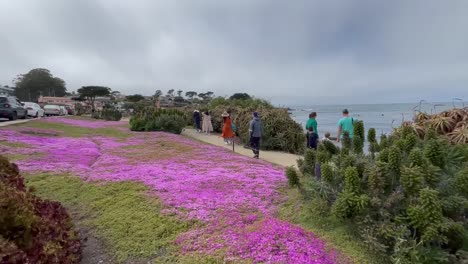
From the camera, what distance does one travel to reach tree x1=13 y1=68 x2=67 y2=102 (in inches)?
3182

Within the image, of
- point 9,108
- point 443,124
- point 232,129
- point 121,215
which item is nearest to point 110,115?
point 9,108

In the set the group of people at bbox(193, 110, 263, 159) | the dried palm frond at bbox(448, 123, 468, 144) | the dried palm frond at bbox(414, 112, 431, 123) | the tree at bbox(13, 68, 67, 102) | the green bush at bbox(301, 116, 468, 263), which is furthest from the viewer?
the tree at bbox(13, 68, 67, 102)

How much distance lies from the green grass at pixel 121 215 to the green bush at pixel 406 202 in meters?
1.74

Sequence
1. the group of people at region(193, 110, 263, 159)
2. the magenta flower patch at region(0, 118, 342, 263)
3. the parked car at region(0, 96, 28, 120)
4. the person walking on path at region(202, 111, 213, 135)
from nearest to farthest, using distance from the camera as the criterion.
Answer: the magenta flower patch at region(0, 118, 342, 263) → the group of people at region(193, 110, 263, 159) → the parked car at region(0, 96, 28, 120) → the person walking on path at region(202, 111, 213, 135)

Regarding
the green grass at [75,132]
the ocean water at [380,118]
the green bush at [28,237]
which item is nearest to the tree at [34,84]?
the ocean water at [380,118]

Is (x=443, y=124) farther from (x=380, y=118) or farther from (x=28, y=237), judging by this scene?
(x=380, y=118)

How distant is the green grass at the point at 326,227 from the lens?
141 inches

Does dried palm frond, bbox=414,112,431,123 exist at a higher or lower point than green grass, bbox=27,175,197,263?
higher

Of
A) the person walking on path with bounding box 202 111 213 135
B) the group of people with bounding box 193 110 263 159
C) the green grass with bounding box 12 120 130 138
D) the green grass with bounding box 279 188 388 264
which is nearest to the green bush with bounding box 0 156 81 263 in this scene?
the green grass with bounding box 279 188 388 264

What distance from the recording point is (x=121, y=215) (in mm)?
5082

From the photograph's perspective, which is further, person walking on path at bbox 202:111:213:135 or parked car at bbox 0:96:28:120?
person walking on path at bbox 202:111:213:135

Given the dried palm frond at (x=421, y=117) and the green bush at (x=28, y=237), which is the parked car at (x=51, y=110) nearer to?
the green bush at (x=28, y=237)

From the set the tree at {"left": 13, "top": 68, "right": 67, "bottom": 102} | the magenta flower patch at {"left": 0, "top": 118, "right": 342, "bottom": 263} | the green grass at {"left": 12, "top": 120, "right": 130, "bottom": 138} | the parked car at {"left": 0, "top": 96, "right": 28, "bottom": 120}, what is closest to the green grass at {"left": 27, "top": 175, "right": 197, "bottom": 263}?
the magenta flower patch at {"left": 0, "top": 118, "right": 342, "bottom": 263}

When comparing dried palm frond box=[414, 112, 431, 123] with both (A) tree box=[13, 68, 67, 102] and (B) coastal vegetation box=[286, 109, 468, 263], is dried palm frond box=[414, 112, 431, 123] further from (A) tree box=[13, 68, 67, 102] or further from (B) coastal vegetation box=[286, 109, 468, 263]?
(A) tree box=[13, 68, 67, 102]
